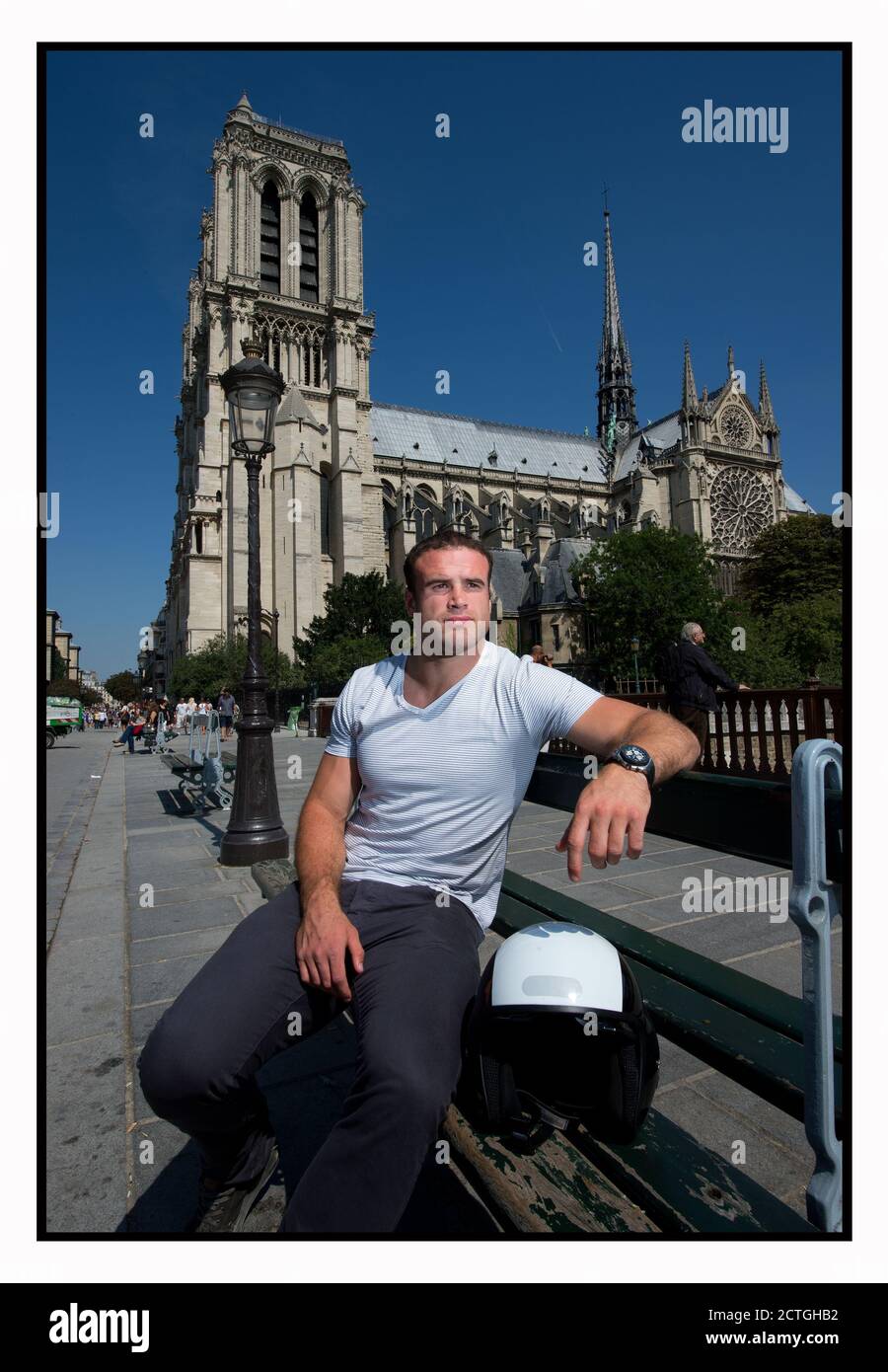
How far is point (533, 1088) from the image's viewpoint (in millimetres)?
1423

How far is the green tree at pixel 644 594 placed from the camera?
→ 39125mm

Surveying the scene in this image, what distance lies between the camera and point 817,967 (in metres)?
1.27

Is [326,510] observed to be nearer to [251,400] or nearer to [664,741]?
[251,400]

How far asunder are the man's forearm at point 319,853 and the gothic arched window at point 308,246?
5294 cm

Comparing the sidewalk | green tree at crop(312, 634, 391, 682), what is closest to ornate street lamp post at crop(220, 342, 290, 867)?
the sidewalk

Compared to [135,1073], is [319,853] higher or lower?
higher

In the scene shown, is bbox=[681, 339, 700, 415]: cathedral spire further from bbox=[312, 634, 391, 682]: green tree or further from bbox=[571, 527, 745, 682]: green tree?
bbox=[312, 634, 391, 682]: green tree

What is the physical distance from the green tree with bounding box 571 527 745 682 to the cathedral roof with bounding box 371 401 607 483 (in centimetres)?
1873

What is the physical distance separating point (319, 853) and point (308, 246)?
183 feet

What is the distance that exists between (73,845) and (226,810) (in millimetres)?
2255

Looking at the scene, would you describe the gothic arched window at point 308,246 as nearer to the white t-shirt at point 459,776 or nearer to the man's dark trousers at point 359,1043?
the white t-shirt at point 459,776

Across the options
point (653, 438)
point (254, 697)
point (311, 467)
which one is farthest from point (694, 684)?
point (653, 438)
